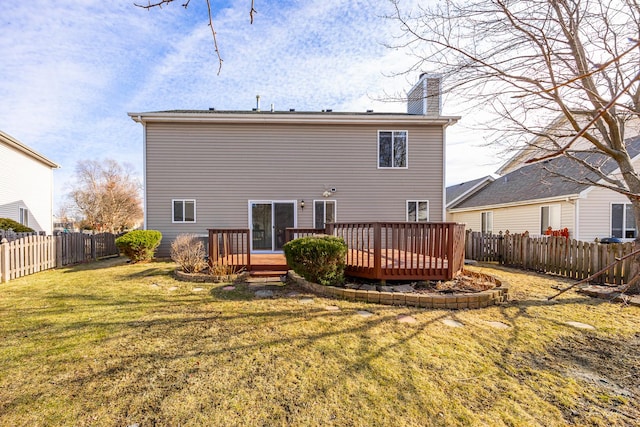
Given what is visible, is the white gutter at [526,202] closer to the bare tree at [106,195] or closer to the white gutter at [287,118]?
the white gutter at [287,118]

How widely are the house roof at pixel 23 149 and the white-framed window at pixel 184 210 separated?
30.9ft

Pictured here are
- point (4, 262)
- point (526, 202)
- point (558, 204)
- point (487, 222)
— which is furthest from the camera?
point (487, 222)

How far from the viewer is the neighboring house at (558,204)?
11148 mm

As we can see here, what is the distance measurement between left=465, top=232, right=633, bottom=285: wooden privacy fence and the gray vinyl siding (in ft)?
6.59

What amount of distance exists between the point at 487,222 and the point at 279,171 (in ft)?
42.2

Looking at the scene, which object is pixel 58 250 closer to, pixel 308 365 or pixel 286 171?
pixel 286 171

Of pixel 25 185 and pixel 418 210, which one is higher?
pixel 25 185

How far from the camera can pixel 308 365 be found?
2.89 metres

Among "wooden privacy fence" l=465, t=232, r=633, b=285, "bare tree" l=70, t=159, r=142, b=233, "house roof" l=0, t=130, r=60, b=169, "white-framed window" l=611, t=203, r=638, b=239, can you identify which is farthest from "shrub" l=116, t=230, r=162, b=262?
"bare tree" l=70, t=159, r=142, b=233

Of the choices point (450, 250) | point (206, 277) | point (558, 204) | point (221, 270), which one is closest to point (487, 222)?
point (558, 204)

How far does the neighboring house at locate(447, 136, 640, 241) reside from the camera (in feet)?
36.6

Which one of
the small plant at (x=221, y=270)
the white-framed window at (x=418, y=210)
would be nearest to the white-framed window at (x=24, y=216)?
the small plant at (x=221, y=270)

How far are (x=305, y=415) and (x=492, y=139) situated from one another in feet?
19.5

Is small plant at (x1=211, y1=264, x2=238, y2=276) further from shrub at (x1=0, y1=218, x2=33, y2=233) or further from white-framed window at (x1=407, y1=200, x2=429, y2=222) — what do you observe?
shrub at (x1=0, y1=218, x2=33, y2=233)
